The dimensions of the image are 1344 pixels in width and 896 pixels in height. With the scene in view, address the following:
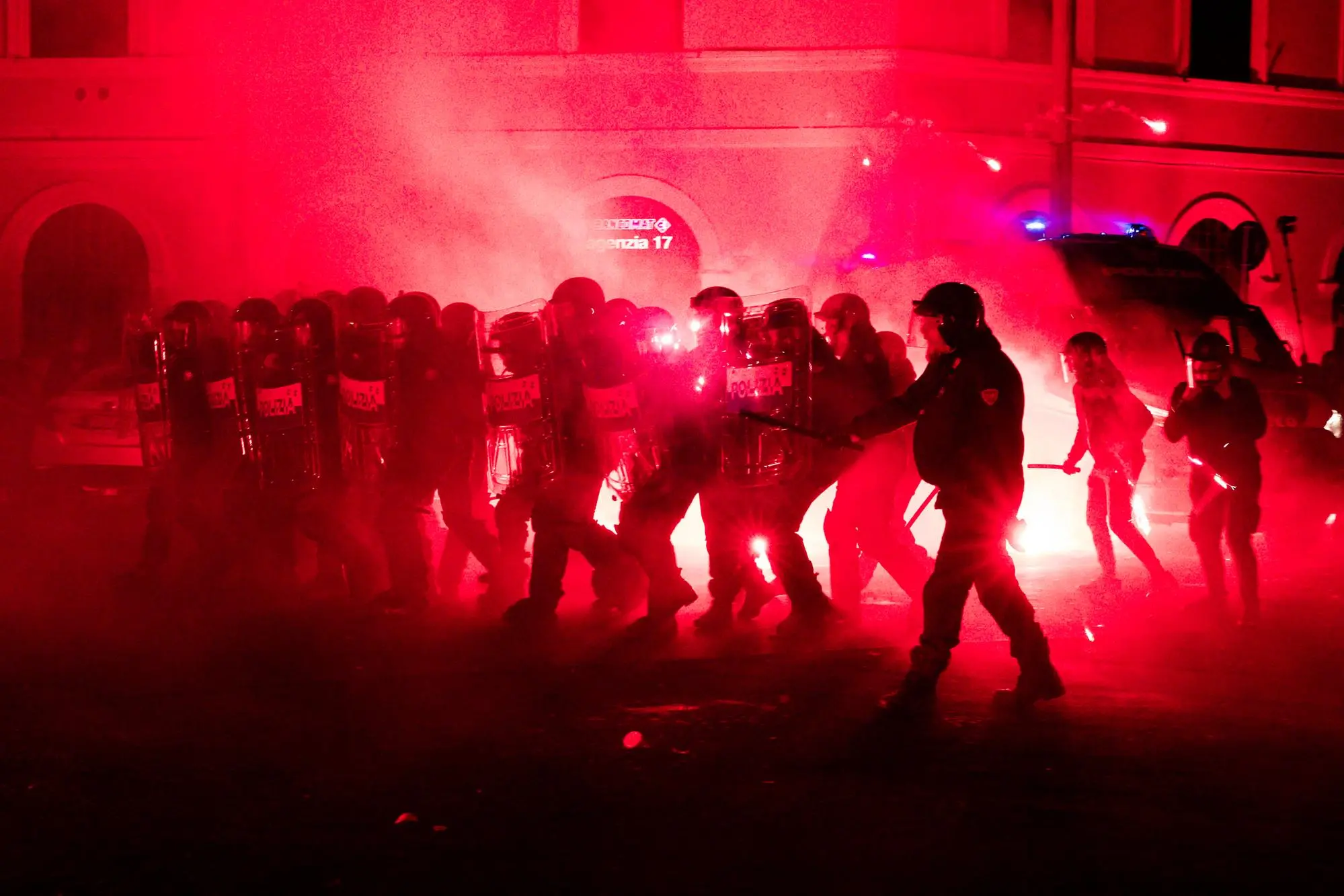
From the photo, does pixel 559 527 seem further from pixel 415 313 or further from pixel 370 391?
pixel 415 313

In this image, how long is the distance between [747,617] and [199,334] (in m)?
3.57

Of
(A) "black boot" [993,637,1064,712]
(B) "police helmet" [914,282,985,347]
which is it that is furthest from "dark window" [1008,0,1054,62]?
(A) "black boot" [993,637,1064,712]

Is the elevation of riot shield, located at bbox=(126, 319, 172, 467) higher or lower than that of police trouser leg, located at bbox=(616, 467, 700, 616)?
higher

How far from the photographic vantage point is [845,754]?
5.56 meters

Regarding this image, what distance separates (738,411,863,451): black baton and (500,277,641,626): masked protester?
2.77 ft

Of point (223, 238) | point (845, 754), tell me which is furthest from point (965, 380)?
point (223, 238)

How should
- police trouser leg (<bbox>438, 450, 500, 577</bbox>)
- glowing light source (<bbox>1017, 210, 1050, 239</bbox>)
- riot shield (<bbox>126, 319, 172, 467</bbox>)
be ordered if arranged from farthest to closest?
glowing light source (<bbox>1017, 210, 1050, 239</bbox>), riot shield (<bbox>126, 319, 172, 467</bbox>), police trouser leg (<bbox>438, 450, 500, 577</bbox>)

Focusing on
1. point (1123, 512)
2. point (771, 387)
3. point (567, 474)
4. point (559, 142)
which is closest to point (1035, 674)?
point (771, 387)

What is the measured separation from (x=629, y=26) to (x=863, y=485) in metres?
13.0

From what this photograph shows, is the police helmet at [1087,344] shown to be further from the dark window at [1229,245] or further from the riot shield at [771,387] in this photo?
the dark window at [1229,245]

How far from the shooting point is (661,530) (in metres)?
7.86

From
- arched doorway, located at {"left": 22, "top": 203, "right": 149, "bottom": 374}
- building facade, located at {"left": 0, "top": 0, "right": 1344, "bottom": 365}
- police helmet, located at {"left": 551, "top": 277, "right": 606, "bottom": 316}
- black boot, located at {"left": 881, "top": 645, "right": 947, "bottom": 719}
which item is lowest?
black boot, located at {"left": 881, "top": 645, "right": 947, "bottom": 719}

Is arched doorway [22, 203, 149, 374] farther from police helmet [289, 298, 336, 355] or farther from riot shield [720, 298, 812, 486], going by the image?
riot shield [720, 298, 812, 486]

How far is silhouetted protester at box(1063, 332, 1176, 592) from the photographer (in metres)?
8.77
